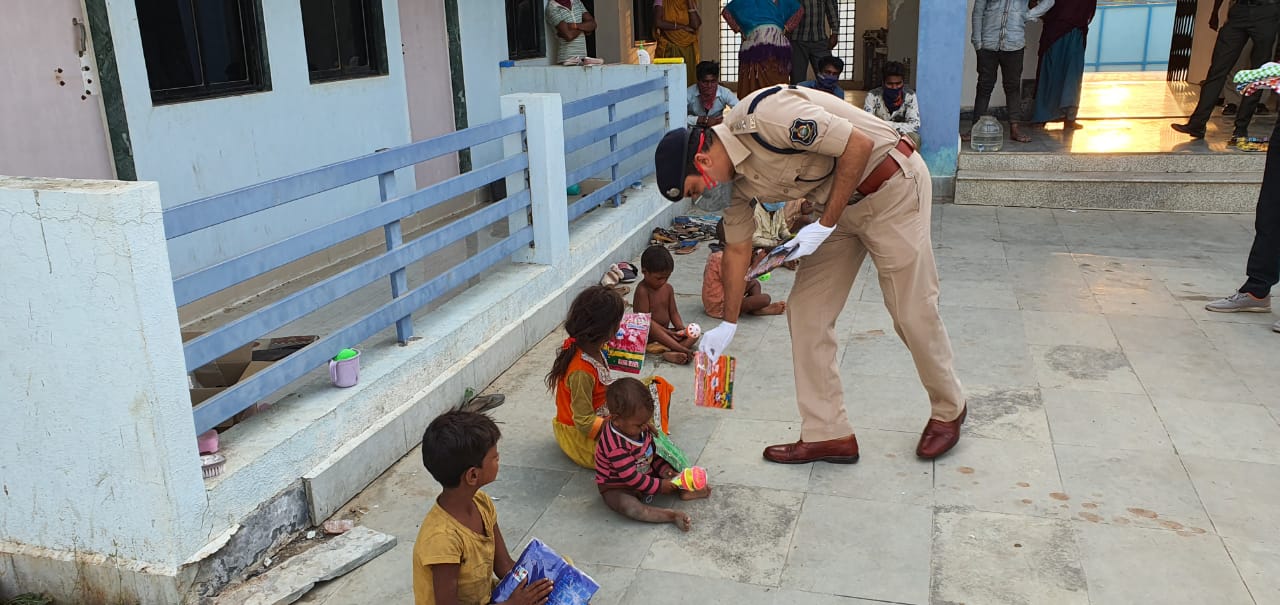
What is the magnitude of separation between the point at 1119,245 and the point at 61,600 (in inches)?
273

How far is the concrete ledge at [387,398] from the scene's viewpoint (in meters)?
3.48

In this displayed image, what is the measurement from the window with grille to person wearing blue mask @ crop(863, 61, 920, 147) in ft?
25.7

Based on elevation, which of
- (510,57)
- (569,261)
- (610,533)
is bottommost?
(610,533)

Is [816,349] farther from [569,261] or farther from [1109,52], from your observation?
[1109,52]

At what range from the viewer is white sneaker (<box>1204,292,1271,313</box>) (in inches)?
228

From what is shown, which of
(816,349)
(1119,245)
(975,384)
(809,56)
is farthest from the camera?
(809,56)

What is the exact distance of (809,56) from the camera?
10.9 meters

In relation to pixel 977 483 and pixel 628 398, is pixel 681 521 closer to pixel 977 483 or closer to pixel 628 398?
pixel 628 398

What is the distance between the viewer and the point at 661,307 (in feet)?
17.9

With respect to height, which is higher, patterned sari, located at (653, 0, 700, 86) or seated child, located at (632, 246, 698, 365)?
patterned sari, located at (653, 0, 700, 86)

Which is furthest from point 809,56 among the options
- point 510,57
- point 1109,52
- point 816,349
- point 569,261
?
point 1109,52

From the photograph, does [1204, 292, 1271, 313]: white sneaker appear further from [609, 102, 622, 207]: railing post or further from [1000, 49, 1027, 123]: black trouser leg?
[1000, 49, 1027, 123]: black trouser leg

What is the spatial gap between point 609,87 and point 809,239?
528 centimetres

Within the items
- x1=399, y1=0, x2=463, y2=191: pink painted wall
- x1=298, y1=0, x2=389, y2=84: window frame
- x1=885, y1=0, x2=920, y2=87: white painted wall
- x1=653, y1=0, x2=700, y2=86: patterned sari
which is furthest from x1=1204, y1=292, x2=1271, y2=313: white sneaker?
x1=885, y1=0, x2=920, y2=87: white painted wall
